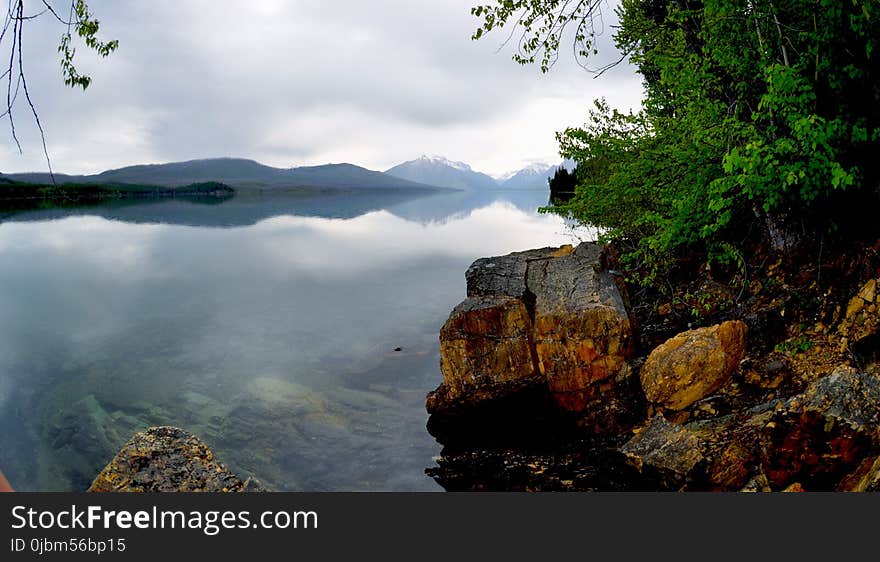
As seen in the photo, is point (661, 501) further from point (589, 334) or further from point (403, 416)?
point (403, 416)

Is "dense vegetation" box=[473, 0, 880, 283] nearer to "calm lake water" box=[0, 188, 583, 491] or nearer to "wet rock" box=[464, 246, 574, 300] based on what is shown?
"wet rock" box=[464, 246, 574, 300]

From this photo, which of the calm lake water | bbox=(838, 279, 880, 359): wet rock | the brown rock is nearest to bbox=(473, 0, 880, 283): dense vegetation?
bbox=(838, 279, 880, 359): wet rock

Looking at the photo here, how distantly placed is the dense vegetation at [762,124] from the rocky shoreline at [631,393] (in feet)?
7.12

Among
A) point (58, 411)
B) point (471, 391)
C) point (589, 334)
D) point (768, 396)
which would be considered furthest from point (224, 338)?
point (768, 396)

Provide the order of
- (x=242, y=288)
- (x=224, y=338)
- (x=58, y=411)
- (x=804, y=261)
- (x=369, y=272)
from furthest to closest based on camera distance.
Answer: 1. (x=369, y=272)
2. (x=242, y=288)
3. (x=224, y=338)
4. (x=58, y=411)
5. (x=804, y=261)

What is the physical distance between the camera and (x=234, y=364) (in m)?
19.3

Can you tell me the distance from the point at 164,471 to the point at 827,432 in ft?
27.7

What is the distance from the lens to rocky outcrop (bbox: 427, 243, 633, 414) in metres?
11.7

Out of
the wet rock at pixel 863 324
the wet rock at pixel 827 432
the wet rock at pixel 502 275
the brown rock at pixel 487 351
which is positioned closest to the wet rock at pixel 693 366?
the wet rock at pixel 863 324

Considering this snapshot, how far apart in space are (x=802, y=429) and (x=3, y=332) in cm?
3158

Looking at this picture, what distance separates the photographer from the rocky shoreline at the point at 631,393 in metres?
6.27

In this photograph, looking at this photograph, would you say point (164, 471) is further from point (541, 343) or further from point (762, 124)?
point (762, 124)

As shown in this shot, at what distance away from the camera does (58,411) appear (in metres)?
15.4

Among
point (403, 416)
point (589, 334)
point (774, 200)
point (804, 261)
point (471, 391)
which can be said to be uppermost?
point (774, 200)
